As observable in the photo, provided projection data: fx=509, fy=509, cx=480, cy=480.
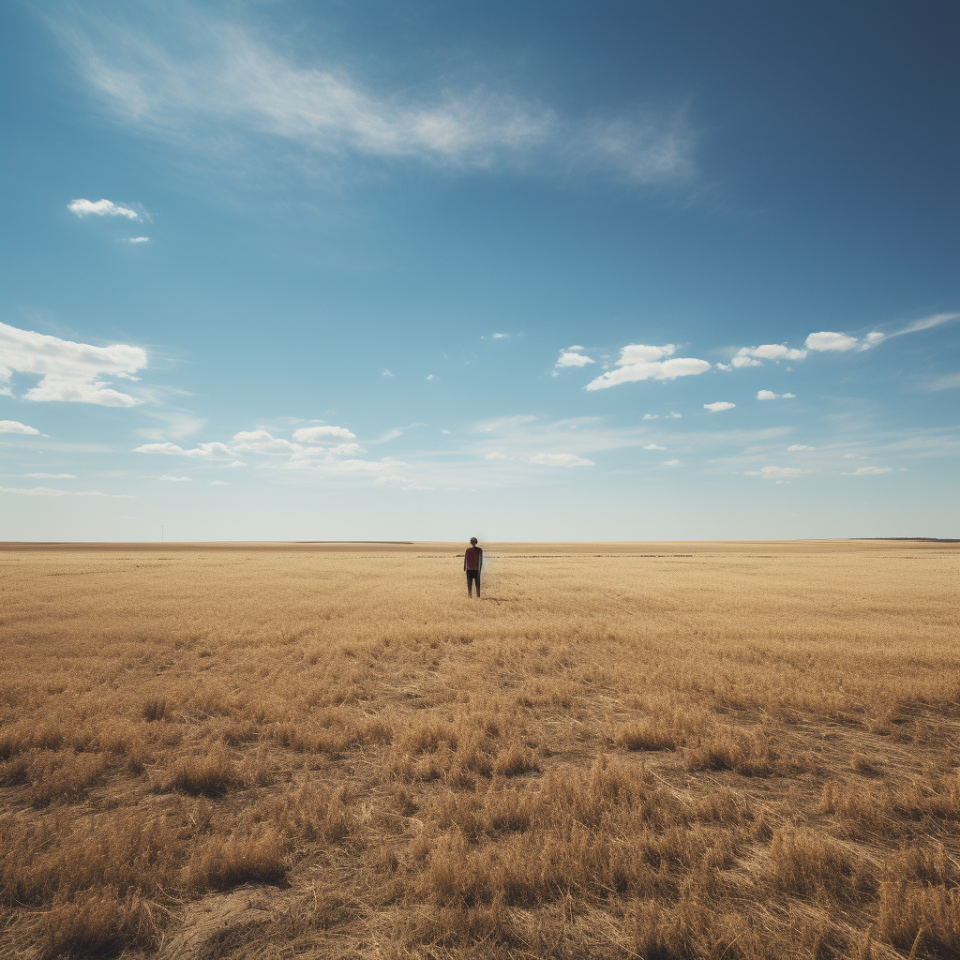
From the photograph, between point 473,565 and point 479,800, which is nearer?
point 479,800

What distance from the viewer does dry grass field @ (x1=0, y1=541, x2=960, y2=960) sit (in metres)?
3.93

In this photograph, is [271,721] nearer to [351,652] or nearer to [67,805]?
[67,805]

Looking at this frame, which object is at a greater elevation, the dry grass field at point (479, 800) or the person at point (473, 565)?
the person at point (473, 565)

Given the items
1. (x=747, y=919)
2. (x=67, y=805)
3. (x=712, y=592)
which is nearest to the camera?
(x=747, y=919)

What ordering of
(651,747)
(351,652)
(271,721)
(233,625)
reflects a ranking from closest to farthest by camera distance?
(651,747)
(271,721)
(351,652)
(233,625)

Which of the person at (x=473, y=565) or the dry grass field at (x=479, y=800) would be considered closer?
the dry grass field at (x=479, y=800)

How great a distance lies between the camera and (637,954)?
12.0 feet

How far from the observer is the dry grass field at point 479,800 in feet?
12.9

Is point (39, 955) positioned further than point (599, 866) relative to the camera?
No

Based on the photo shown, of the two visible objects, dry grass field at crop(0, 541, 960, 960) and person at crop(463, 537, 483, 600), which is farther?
person at crop(463, 537, 483, 600)

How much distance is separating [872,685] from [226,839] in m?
11.7

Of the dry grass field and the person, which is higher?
the person

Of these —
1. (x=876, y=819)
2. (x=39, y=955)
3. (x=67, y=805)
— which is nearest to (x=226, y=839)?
(x=39, y=955)

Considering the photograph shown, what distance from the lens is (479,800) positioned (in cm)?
580
